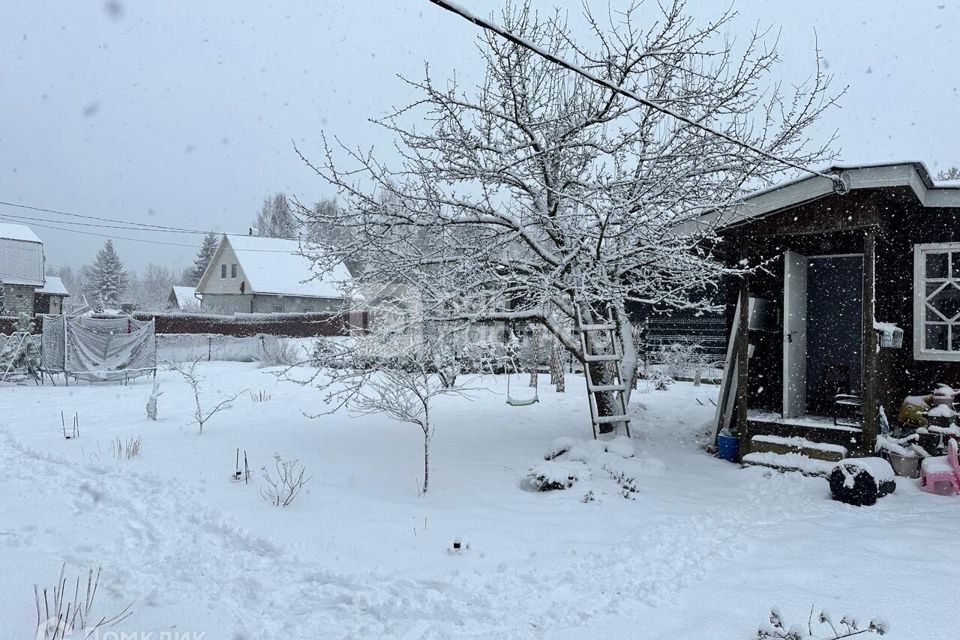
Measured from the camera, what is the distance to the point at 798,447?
699 centimetres

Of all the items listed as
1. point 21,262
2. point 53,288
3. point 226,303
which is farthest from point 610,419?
point 53,288

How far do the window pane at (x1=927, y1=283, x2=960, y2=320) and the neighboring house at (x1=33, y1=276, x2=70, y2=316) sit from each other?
42.6 metres

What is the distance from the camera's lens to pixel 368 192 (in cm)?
672

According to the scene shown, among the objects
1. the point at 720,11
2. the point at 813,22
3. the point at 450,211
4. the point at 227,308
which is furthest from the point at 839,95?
the point at 227,308

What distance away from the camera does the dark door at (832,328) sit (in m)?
9.02

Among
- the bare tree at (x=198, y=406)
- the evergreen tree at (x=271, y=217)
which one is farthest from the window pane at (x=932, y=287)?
the evergreen tree at (x=271, y=217)

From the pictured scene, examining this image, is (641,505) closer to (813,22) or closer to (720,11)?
(720,11)

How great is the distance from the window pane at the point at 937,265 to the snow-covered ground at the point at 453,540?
2.95m

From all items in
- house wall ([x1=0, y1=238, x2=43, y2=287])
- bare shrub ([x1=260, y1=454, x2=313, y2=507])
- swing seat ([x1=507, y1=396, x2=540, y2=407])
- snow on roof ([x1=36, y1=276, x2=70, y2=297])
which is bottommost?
bare shrub ([x1=260, y1=454, x2=313, y2=507])

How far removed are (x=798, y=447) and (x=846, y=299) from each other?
3.54m

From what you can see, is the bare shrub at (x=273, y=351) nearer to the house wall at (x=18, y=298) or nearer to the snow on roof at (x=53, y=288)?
the house wall at (x=18, y=298)

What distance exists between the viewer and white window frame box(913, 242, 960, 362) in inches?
285

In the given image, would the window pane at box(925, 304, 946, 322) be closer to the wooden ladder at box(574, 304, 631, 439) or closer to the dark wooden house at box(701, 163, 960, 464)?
the dark wooden house at box(701, 163, 960, 464)

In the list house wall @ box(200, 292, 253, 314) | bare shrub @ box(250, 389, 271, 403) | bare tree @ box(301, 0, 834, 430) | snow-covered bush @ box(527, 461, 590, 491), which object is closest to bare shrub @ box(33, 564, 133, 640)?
snow-covered bush @ box(527, 461, 590, 491)
